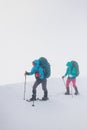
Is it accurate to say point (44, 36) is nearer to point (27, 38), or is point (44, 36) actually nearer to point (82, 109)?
point (27, 38)

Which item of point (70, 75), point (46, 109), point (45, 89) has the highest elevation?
point (70, 75)

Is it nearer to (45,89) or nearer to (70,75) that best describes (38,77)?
(45,89)

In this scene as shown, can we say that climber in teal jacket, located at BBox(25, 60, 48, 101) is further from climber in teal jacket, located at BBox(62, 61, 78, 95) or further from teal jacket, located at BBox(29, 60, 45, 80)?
climber in teal jacket, located at BBox(62, 61, 78, 95)

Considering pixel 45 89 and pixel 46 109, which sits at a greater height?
pixel 45 89

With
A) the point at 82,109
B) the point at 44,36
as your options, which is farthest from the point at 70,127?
the point at 44,36

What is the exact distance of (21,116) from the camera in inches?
74.3

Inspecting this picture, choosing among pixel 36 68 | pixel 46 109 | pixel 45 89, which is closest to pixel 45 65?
pixel 36 68

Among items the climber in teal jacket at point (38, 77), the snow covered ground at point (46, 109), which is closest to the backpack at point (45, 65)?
the climber in teal jacket at point (38, 77)

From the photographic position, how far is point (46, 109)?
2.02 m

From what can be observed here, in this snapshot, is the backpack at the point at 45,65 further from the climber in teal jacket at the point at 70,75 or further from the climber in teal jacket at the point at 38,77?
the climber in teal jacket at the point at 70,75

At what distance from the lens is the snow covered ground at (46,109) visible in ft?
5.92

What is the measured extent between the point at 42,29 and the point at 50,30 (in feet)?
0.23

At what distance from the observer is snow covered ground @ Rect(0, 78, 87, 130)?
180 centimetres

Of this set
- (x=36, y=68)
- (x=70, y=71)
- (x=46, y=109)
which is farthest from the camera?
(x=70, y=71)
